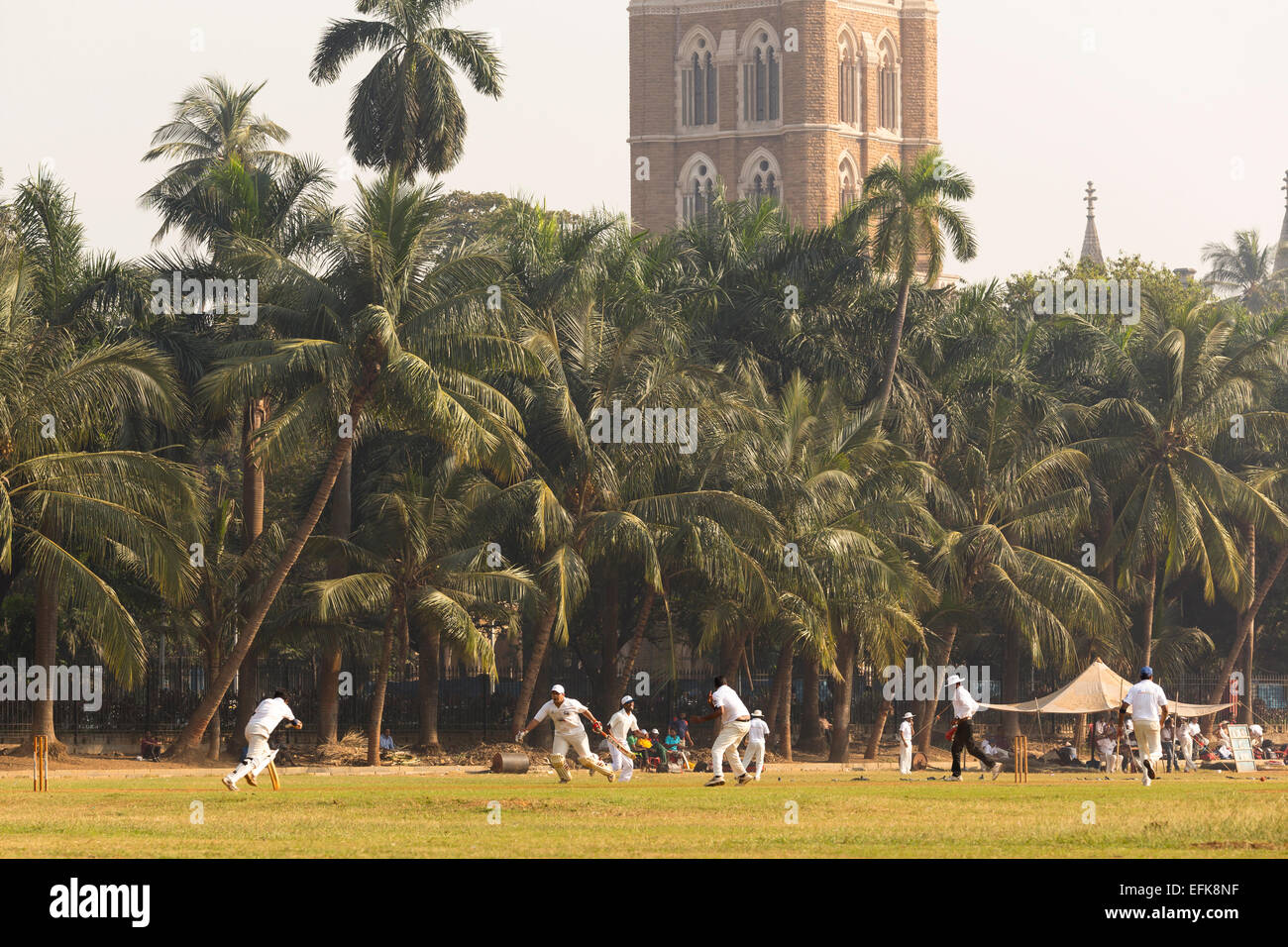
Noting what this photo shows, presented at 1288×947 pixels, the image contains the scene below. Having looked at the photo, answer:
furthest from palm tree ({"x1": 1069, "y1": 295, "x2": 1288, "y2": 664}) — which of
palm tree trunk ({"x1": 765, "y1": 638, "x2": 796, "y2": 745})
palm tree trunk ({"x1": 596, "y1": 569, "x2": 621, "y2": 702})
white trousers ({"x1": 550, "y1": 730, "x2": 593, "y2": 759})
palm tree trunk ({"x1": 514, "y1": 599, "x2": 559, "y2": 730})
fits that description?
white trousers ({"x1": 550, "y1": 730, "x2": 593, "y2": 759})

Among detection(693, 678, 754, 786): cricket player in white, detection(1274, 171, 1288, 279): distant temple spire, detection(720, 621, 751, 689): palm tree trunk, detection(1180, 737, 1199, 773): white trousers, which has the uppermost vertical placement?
detection(1274, 171, 1288, 279): distant temple spire

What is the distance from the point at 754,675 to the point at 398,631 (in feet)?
45.1

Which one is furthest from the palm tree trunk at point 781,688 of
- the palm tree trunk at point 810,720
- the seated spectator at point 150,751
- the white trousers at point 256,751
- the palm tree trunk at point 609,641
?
the white trousers at point 256,751

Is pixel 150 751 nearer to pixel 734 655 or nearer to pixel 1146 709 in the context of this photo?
pixel 734 655

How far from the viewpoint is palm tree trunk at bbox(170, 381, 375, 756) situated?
34.4 m

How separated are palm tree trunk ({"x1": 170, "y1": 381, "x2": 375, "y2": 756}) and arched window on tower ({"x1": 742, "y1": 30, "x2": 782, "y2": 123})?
5267 centimetres

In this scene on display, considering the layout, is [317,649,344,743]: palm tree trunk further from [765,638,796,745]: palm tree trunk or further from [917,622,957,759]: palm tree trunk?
[917,622,957,759]: palm tree trunk

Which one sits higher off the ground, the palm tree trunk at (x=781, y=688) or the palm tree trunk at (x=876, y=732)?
the palm tree trunk at (x=781, y=688)

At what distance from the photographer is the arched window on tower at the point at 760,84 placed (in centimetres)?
8456

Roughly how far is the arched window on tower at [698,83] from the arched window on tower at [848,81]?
5641 millimetres

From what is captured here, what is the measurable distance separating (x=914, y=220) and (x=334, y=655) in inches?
685

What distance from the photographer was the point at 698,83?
86.1 m

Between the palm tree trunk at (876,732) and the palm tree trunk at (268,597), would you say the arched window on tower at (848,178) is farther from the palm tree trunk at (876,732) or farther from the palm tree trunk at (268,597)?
the palm tree trunk at (268,597)

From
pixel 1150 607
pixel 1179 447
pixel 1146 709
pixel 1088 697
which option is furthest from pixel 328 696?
pixel 1179 447
